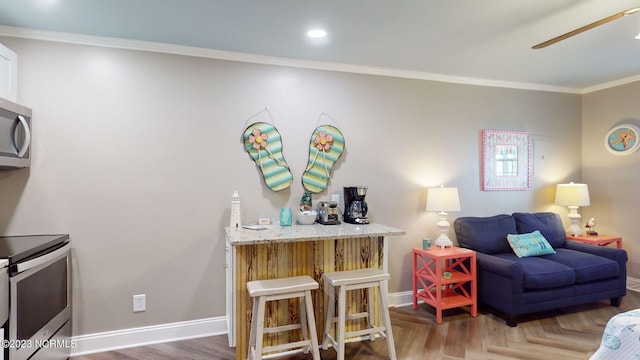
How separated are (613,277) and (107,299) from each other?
4.54m

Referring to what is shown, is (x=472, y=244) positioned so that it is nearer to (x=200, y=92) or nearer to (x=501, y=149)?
(x=501, y=149)

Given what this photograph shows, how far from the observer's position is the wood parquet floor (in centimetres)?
255

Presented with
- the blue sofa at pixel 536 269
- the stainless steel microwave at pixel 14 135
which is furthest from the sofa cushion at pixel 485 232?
the stainless steel microwave at pixel 14 135

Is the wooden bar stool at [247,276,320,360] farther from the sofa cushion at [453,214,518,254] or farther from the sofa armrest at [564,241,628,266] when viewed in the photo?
the sofa armrest at [564,241,628,266]

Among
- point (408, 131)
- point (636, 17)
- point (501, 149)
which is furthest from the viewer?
point (501, 149)

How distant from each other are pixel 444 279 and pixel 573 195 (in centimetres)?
207

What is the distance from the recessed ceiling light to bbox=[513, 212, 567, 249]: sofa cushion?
113 inches

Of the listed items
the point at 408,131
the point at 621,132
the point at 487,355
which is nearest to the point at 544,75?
the point at 621,132

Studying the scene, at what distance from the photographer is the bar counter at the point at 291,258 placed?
2395 mm

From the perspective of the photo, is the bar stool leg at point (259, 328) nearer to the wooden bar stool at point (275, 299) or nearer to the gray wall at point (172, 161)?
the wooden bar stool at point (275, 299)

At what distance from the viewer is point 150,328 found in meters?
2.76

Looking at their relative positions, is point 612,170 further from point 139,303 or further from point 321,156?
point 139,303

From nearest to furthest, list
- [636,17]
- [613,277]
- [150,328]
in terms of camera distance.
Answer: [636,17] → [150,328] → [613,277]

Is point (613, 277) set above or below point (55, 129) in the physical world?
below
